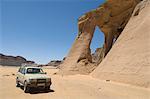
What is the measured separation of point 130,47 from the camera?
18078 mm

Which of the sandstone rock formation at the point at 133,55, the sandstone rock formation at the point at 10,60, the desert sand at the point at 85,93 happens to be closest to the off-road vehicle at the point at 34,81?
the desert sand at the point at 85,93

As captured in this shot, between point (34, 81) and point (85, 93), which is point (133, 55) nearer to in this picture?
point (85, 93)

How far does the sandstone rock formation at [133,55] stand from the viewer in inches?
579

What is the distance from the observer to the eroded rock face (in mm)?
31002

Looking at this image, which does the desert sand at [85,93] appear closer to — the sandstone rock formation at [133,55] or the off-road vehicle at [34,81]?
the off-road vehicle at [34,81]

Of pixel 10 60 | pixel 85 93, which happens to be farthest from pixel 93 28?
pixel 10 60

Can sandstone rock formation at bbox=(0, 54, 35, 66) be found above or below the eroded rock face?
above

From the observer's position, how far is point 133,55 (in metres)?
16.8

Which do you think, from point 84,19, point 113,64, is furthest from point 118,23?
point 113,64

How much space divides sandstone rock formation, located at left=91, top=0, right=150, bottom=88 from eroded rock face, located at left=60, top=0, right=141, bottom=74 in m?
9.77

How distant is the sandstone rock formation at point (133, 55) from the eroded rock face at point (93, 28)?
32.1 ft

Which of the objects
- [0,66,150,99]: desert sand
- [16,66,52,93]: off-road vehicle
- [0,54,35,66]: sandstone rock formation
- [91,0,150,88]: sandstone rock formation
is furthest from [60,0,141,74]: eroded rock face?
[0,54,35,66]: sandstone rock formation

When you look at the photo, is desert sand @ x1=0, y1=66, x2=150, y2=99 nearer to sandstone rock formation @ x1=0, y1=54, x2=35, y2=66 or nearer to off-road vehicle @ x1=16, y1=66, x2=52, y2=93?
off-road vehicle @ x1=16, y1=66, x2=52, y2=93

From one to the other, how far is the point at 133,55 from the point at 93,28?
17.9m
